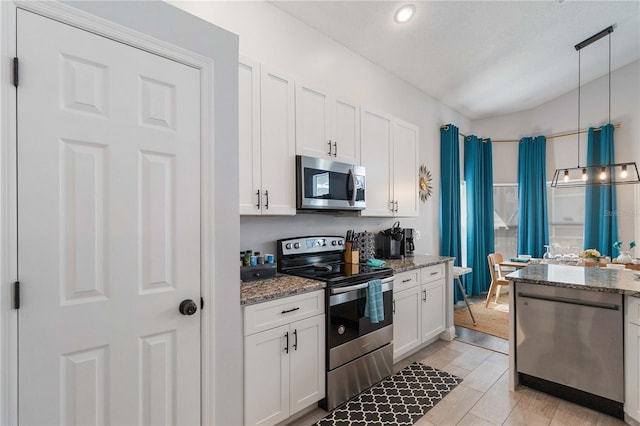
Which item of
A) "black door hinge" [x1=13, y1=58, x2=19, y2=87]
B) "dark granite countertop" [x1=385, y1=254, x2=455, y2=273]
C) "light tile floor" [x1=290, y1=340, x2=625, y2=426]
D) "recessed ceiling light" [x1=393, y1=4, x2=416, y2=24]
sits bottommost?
"light tile floor" [x1=290, y1=340, x2=625, y2=426]

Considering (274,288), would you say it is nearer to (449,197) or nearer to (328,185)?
(328,185)

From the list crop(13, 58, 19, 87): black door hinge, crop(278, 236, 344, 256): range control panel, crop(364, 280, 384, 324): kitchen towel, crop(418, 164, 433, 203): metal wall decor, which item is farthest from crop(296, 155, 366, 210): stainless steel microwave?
crop(418, 164, 433, 203): metal wall decor

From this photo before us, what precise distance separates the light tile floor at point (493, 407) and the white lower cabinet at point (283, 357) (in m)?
0.28

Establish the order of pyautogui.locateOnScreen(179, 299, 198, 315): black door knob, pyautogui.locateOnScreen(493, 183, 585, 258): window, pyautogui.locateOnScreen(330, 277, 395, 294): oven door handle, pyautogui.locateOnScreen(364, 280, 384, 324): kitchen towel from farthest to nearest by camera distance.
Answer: pyautogui.locateOnScreen(493, 183, 585, 258): window → pyautogui.locateOnScreen(364, 280, 384, 324): kitchen towel → pyautogui.locateOnScreen(330, 277, 395, 294): oven door handle → pyautogui.locateOnScreen(179, 299, 198, 315): black door knob

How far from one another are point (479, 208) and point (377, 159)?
3053mm

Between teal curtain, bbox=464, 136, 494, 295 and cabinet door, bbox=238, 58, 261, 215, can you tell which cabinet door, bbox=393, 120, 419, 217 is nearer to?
cabinet door, bbox=238, 58, 261, 215

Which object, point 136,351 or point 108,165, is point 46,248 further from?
point 136,351

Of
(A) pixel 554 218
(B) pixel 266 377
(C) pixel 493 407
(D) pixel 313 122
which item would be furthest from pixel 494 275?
(B) pixel 266 377

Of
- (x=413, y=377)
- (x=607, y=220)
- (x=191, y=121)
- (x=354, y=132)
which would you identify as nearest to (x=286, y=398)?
(x=413, y=377)

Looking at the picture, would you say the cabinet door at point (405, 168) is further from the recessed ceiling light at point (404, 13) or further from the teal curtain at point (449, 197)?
the teal curtain at point (449, 197)

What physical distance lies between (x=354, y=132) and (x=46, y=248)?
2.37 meters

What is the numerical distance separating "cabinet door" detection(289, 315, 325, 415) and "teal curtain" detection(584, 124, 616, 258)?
4.88 meters

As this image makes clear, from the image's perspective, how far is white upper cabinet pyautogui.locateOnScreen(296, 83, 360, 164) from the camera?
99.0 inches

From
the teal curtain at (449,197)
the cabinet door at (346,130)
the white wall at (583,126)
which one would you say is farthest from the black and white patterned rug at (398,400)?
the white wall at (583,126)
